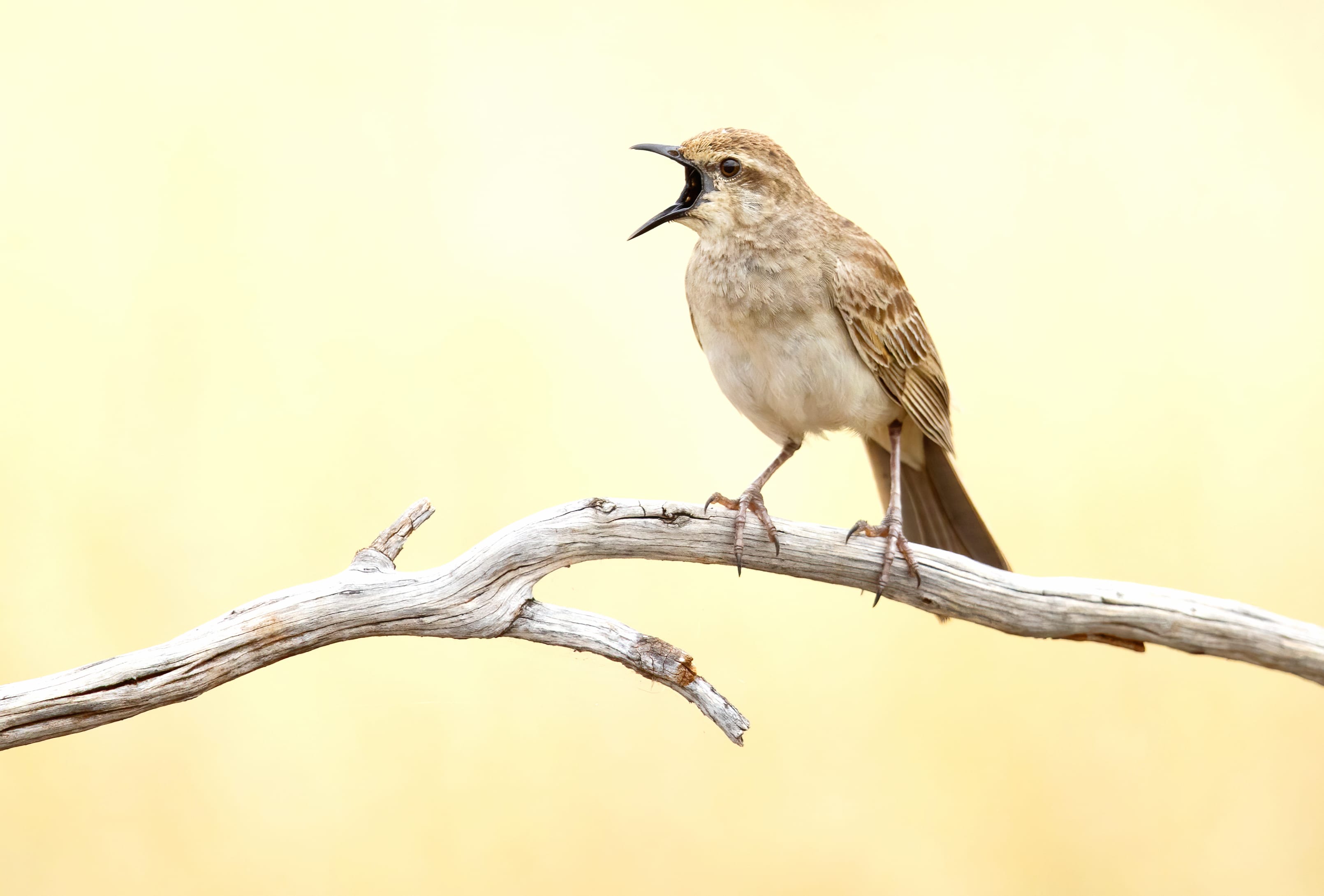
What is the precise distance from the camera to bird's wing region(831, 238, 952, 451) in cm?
333

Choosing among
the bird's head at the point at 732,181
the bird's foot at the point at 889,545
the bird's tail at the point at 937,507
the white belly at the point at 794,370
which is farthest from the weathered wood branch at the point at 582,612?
the bird's head at the point at 732,181

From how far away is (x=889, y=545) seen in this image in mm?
3188

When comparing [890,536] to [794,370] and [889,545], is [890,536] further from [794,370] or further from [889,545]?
[794,370]

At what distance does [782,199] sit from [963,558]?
1.22m

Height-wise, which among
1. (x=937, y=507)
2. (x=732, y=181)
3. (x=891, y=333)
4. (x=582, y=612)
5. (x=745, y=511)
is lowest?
(x=582, y=612)

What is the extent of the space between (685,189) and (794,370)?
2.30 ft

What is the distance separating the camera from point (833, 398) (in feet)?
10.9

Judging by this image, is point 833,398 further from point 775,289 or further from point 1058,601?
point 1058,601

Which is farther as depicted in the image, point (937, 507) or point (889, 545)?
point (937, 507)

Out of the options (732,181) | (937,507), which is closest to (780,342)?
(732,181)

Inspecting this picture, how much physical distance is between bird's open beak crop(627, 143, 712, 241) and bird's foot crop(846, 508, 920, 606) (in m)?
1.10

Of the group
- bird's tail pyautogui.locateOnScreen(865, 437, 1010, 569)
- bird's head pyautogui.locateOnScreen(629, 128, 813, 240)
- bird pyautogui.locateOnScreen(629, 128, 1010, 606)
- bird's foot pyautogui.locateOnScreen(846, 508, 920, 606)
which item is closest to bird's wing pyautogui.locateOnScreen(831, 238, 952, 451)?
bird pyautogui.locateOnScreen(629, 128, 1010, 606)

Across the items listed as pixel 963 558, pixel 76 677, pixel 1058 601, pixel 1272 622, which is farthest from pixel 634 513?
pixel 1272 622

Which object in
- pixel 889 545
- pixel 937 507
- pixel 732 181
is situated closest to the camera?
pixel 889 545
